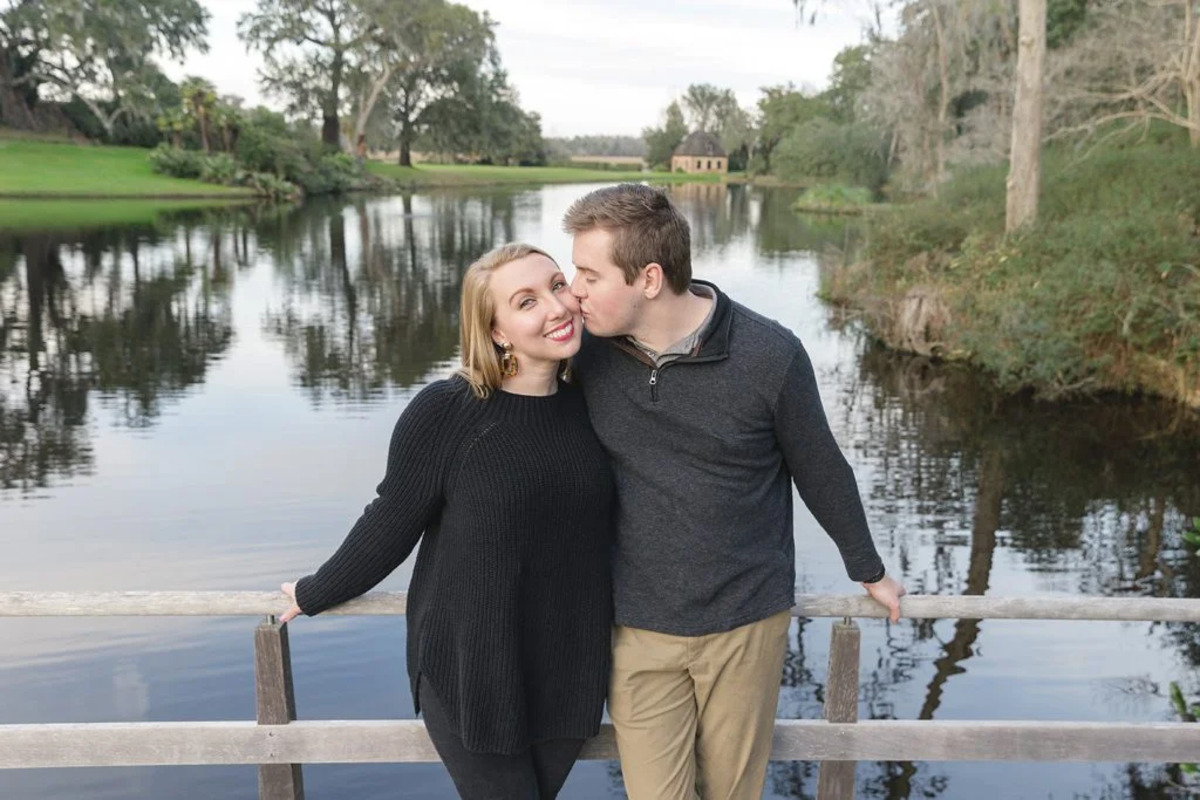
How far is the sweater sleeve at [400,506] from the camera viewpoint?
2416mm

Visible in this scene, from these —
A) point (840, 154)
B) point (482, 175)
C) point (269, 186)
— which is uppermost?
point (840, 154)

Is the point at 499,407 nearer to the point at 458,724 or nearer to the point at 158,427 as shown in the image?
the point at 458,724

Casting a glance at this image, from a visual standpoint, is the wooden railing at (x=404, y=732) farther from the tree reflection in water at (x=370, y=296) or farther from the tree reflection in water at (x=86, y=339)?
the tree reflection in water at (x=370, y=296)

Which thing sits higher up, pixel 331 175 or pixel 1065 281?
pixel 331 175

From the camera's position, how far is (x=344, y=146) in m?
72.1

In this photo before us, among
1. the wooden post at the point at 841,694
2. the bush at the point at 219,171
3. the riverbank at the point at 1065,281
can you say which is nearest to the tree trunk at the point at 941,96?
the riverbank at the point at 1065,281

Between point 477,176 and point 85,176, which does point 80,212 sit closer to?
point 85,176

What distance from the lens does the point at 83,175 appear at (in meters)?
47.8

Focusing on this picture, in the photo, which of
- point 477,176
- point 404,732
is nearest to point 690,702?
point 404,732

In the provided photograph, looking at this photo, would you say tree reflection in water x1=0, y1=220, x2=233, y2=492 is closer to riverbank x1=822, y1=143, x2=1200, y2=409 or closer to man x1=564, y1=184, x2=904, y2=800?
man x1=564, y1=184, x2=904, y2=800

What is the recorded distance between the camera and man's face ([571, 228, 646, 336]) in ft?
7.98

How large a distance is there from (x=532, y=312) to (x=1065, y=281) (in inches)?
546

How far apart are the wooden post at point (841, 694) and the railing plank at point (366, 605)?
6 centimetres

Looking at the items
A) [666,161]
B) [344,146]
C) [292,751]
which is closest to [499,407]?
[292,751]
